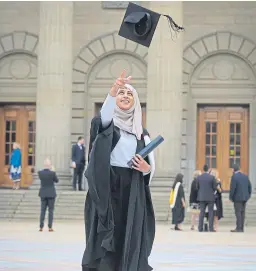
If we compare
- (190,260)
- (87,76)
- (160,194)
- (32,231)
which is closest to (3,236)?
(32,231)

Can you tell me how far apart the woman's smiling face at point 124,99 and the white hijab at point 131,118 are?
3 cm

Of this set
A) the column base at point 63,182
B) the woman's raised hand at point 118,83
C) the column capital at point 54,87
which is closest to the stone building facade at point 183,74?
the column capital at point 54,87

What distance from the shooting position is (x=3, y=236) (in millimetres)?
22578

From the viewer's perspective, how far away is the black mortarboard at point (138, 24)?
9453 millimetres

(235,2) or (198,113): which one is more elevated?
(235,2)

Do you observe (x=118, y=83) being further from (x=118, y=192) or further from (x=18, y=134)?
(x=18, y=134)

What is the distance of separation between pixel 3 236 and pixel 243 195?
24.2ft

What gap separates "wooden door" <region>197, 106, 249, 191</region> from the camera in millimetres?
37156

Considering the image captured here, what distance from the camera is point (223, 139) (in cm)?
3728

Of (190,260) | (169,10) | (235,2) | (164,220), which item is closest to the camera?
(190,260)

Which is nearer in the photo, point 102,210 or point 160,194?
point 102,210

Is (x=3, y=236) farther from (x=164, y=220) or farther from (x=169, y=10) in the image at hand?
(x=169, y=10)

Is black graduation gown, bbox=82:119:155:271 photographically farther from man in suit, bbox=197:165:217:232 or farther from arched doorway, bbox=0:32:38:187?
arched doorway, bbox=0:32:38:187

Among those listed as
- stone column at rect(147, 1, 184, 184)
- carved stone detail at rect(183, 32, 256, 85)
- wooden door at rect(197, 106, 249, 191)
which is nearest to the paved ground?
stone column at rect(147, 1, 184, 184)
